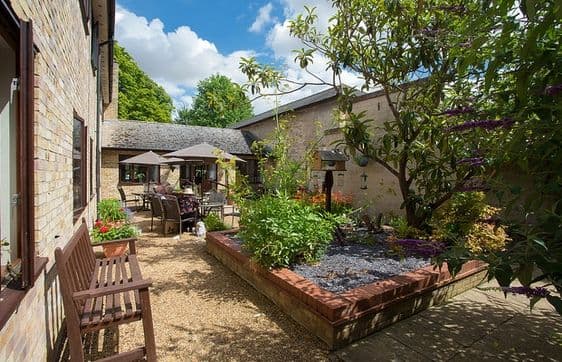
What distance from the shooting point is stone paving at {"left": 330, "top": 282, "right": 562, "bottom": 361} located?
2.80 m

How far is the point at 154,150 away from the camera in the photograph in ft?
49.8

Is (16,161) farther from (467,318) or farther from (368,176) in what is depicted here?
(368,176)

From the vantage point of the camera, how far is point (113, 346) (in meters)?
2.88

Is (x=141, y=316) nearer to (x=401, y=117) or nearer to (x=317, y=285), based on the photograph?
(x=317, y=285)

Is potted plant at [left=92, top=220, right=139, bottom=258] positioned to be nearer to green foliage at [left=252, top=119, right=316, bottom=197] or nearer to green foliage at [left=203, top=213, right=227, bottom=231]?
green foliage at [left=203, top=213, right=227, bottom=231]

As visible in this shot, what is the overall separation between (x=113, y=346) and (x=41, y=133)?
2093 mm

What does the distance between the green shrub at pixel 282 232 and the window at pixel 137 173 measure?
39.7 ft

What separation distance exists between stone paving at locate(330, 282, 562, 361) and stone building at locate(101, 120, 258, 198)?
9945 mm

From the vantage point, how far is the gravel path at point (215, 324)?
283 cm

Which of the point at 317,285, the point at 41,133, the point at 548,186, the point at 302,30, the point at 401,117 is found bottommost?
the point at 317,285

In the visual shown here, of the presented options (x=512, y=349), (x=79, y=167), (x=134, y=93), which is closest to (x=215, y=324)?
(x=512, y=349)

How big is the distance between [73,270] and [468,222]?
19.6ft

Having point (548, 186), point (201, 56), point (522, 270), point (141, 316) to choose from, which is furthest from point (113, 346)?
point (201, 56)

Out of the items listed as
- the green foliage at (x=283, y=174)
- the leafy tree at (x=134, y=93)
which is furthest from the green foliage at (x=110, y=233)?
the leafy tree at (x=134, y=93)
